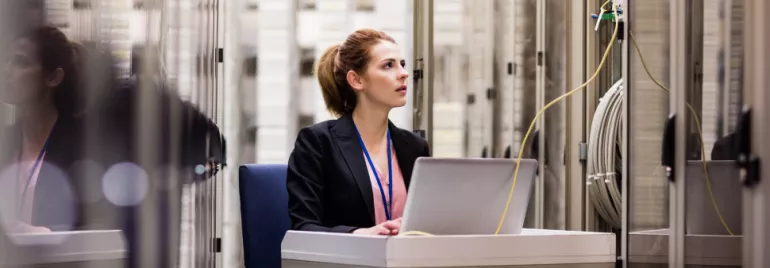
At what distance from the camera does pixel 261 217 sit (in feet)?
7.97

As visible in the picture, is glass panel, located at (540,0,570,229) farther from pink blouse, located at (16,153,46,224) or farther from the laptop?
pink blouse, located at (16,153,46,224)

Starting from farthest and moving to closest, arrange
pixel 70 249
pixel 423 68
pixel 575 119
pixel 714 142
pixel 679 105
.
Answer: pixel 423 68 → pixel 575 119 → pixel 679 105 → pixel 714 142 → pixel 70 249

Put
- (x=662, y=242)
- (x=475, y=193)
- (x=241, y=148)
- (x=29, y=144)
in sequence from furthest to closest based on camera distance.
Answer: (x=241, y=148)
(x=662, y=242)
(x=475, y=193)
(x=29, y=144)

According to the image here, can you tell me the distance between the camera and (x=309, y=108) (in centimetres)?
488

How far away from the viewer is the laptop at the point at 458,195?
1682 mm

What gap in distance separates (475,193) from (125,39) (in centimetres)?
74

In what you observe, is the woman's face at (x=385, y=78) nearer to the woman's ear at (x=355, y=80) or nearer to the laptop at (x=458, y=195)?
the woman's ear at (x=355, y=80)

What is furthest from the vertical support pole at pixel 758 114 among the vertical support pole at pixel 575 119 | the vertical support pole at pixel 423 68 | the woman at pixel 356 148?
the vertical support pole at pixel 423 68

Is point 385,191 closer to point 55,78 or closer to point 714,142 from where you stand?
point 714,142

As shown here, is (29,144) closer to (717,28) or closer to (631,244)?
(717,28)

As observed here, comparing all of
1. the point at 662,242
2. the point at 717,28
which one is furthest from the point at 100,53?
the point at 662,242

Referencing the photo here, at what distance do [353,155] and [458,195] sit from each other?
0.69 m

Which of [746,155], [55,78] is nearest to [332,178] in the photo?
[746,155]

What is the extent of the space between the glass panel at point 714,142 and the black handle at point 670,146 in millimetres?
72
